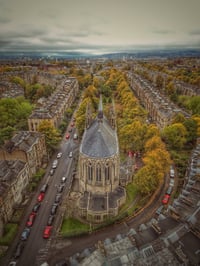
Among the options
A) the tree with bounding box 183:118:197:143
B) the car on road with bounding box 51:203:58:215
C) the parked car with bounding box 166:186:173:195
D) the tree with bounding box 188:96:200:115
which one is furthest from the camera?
the tree with bounding box 188:96:200:115

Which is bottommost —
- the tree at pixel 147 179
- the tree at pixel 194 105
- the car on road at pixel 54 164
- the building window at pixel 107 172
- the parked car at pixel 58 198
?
the parked car at pixel 58 198

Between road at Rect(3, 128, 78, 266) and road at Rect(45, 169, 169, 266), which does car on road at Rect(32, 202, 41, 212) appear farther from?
road at Rect(45, 169, 169, 266)

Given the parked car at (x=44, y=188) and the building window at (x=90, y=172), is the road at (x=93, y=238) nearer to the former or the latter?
the building window at (x=90, y=172)

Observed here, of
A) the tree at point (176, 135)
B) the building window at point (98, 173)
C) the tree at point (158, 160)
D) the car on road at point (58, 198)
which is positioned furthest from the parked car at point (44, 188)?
the tree at point (176, 135)

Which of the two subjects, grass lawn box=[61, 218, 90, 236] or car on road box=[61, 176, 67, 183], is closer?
grass lawn box=[61, 218, 90, 236]

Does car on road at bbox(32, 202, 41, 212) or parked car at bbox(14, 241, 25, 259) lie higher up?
car on road at bbox(32, 202, 41, 212)

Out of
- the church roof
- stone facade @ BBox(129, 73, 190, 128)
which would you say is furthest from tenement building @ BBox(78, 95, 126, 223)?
stone facade @ BBox(129, 73, 190, 128)

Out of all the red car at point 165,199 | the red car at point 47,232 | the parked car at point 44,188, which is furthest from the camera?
the parked car at point 44,188

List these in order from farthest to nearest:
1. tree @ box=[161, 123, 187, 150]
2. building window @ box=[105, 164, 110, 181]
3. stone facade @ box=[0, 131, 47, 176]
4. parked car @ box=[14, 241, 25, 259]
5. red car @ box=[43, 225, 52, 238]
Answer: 1. tree @ box=[161, 123, 187, 150]
2. stone facade @ box=[0, 131, 47, 176]
3. building window @ box=[105, 164, 110, 181]
4. red car @ box=[43, 225, 52, 238]
5. parked car @ box=[14, 241, 25, 259]

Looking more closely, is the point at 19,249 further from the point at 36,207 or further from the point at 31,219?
the point at 36,207
